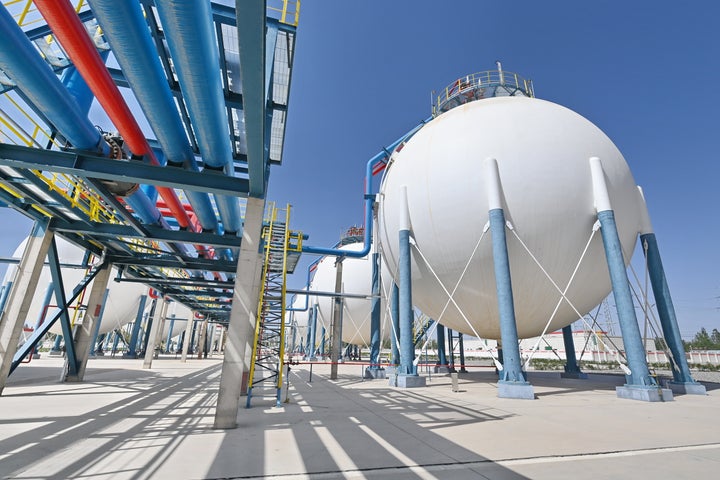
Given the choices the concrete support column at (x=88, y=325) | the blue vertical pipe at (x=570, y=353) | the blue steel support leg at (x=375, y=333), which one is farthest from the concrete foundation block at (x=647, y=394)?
the concrete support column at (x=88, y=325)

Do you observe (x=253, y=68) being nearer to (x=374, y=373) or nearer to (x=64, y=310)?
(x=64, y=310)

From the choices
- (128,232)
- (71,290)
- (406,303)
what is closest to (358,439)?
(406,303)

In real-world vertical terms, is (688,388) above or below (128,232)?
below

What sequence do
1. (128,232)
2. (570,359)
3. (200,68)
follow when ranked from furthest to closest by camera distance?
(570,359), (128,232), (200,68)

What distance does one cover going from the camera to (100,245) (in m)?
13.8

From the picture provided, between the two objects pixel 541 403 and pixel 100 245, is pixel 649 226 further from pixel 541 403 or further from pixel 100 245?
pixel 100 245

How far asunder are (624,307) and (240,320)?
11.5m

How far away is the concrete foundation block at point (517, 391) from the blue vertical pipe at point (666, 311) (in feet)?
22.3

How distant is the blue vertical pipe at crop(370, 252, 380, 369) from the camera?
1847cm

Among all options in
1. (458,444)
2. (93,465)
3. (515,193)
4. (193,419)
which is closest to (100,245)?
(193,419)

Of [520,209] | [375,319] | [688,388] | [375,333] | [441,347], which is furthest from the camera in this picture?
[441,347]

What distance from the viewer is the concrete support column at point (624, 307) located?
33.0ft

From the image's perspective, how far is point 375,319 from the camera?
63.4 feet

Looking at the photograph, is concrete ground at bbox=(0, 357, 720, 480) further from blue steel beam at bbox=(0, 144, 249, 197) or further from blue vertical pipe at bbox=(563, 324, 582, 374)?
blue vertical pipe at bbox=(563, 324, 582, 374)
